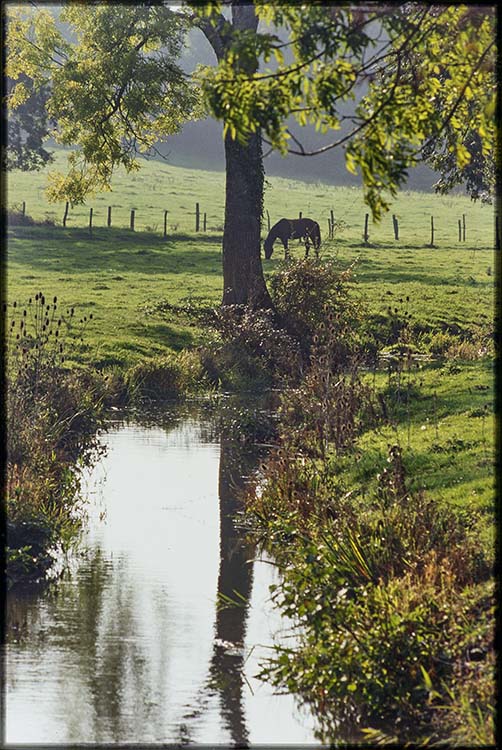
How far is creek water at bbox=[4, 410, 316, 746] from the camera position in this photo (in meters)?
9.84

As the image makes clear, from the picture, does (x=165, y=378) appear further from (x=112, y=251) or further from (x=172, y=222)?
(x=172, y=222)

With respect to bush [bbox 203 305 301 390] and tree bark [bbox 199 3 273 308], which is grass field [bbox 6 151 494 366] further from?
bush [bbox 203 305 301 390]

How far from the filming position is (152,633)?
12172mm

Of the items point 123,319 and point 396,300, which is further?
point 396,300

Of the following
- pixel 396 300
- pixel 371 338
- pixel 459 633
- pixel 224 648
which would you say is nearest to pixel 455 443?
pixel 224 648

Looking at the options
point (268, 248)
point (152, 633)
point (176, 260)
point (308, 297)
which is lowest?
point (152, 633)

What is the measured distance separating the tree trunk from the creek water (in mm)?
14101

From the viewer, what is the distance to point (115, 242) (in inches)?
2298

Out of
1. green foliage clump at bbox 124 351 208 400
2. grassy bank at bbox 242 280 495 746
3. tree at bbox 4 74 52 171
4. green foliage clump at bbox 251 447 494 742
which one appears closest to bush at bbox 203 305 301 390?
green foliage clump at bbox 124 351 208 400

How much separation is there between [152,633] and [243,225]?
70.8 feet

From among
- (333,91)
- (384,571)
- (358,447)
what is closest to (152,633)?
(384,571)

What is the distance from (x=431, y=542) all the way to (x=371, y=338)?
866 inches

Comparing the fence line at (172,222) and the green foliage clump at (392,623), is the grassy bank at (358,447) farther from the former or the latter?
the fence line at (172,222)

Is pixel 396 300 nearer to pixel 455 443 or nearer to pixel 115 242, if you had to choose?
pixel 115 242
